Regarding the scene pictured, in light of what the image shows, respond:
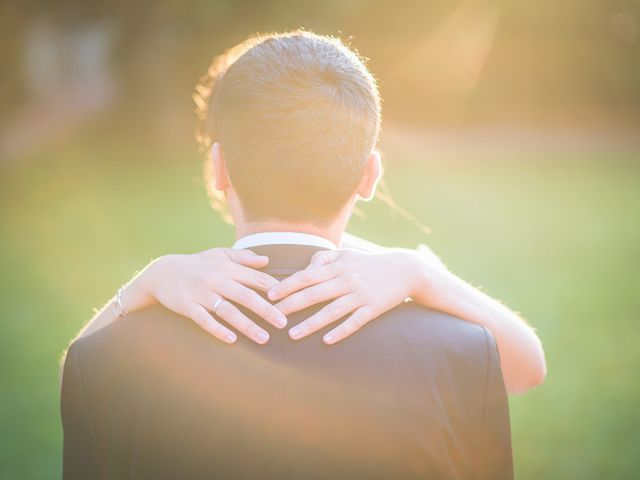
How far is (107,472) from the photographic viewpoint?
2.01 metres

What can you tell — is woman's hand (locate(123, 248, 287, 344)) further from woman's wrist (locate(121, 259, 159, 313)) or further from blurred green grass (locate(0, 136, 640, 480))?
blurred green grass (locate(0, 136, 640, 480))

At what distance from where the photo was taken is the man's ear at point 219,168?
2170 millimetres

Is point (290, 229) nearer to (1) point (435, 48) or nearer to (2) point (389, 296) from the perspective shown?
(2) point (389, 296)

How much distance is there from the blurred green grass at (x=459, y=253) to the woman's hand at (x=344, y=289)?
356cm

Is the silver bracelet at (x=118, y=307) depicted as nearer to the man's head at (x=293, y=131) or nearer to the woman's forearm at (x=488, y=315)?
the man's head at (x=293, y=131)

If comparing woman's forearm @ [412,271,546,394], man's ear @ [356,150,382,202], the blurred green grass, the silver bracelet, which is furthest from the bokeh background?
man's ear @ [356,150,382,202]

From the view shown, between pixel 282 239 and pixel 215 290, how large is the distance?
0.83 feet

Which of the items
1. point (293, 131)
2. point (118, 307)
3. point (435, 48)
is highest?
point (435, 48)

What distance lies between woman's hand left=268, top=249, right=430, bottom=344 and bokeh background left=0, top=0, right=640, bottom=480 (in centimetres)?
359

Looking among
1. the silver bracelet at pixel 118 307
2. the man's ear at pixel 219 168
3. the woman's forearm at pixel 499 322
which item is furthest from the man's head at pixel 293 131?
the silver bracelet at pixel 118 307

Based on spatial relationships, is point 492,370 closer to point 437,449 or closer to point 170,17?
point 437,449

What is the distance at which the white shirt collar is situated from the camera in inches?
81.7

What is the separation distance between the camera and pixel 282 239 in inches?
81.7

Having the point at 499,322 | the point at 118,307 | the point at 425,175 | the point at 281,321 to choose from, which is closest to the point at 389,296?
the point at 281,321
